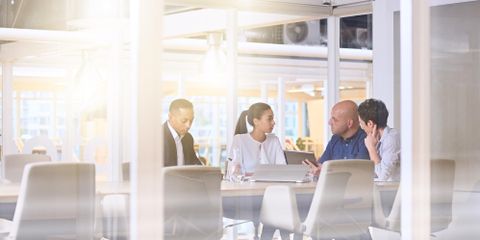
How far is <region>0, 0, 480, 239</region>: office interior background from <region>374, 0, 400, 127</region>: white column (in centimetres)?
1

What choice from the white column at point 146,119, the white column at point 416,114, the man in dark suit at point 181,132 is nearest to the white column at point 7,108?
the man in dark suit at point 181,132

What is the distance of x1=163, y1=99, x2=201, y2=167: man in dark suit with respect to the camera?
5.71 meters

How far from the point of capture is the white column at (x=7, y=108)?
7.15m

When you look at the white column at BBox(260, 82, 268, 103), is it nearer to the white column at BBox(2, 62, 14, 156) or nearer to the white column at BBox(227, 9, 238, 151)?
the white column at BBox(227, 9, 238, 151)

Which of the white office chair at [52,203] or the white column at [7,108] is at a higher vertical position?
the white column at [7,108]

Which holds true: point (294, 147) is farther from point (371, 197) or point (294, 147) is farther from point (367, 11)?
point (371, 197)

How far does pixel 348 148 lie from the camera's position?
5766 mm

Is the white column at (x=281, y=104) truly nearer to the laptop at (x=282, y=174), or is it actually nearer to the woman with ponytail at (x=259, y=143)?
the woman with ponytail at (x=259, y=143)

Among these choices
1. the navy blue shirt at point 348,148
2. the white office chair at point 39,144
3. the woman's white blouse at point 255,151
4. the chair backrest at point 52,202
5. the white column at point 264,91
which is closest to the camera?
the chair backrest at point 52,202

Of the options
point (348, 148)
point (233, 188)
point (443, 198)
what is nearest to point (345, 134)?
point (348, 148)

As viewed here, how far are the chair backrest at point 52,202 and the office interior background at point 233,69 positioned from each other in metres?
0.64

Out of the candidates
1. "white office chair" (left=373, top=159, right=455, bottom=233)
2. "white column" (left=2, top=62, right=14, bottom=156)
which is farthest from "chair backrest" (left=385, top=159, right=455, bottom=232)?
"white column" (left=2, top=62, right=14, bottom=156)

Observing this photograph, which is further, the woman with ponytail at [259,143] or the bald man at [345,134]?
the woman with ponytail at [259,143]

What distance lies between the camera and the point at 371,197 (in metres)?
5.17
